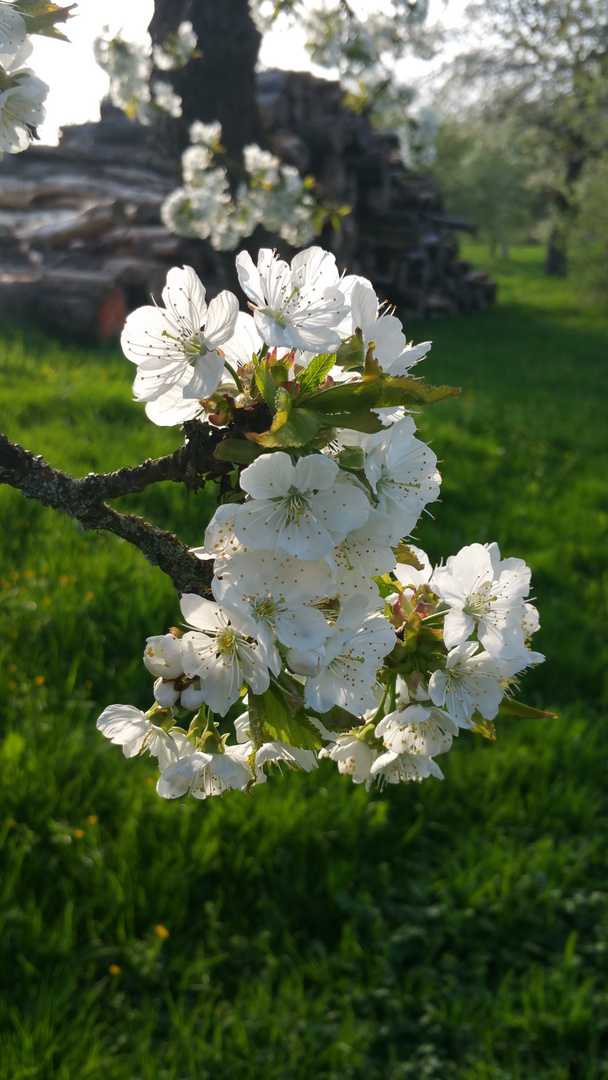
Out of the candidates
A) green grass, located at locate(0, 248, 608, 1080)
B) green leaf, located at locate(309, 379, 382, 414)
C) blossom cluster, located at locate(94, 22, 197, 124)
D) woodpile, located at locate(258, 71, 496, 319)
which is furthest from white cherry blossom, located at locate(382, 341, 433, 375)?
woodpile, located at locate(258, 71, 496, 319)

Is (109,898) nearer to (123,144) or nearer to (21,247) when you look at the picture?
(21,247)

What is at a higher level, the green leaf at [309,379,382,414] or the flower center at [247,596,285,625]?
the green leaf at [309,379,382,414]

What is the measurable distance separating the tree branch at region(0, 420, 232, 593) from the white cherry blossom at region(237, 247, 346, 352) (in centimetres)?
18

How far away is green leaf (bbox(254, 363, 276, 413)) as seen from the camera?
76cm

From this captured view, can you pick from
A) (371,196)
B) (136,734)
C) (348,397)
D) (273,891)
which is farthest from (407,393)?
(371,196)

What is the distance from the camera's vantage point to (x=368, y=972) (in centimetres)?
231

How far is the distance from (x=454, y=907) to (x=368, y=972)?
36cm

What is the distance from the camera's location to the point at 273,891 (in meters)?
2.45

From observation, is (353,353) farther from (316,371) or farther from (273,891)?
(273,891)

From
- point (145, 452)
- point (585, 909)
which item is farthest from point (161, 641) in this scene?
point (145, 452)

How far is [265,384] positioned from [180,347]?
0.50 feet

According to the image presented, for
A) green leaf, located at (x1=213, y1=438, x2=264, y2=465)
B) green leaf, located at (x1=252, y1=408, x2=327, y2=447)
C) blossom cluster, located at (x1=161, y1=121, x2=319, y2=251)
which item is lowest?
green leaf, located at (x1=213, y1=438, x2=264, y2=465)

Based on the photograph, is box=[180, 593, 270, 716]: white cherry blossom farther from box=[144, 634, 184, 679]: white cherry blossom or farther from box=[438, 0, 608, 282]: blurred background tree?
box=[438, 0, 608, 282]: blurred background tree

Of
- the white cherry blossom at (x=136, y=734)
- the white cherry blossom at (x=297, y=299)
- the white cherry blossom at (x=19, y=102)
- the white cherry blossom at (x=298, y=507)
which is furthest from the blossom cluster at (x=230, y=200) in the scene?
the white cherry blossom at (x=298, y=507)
